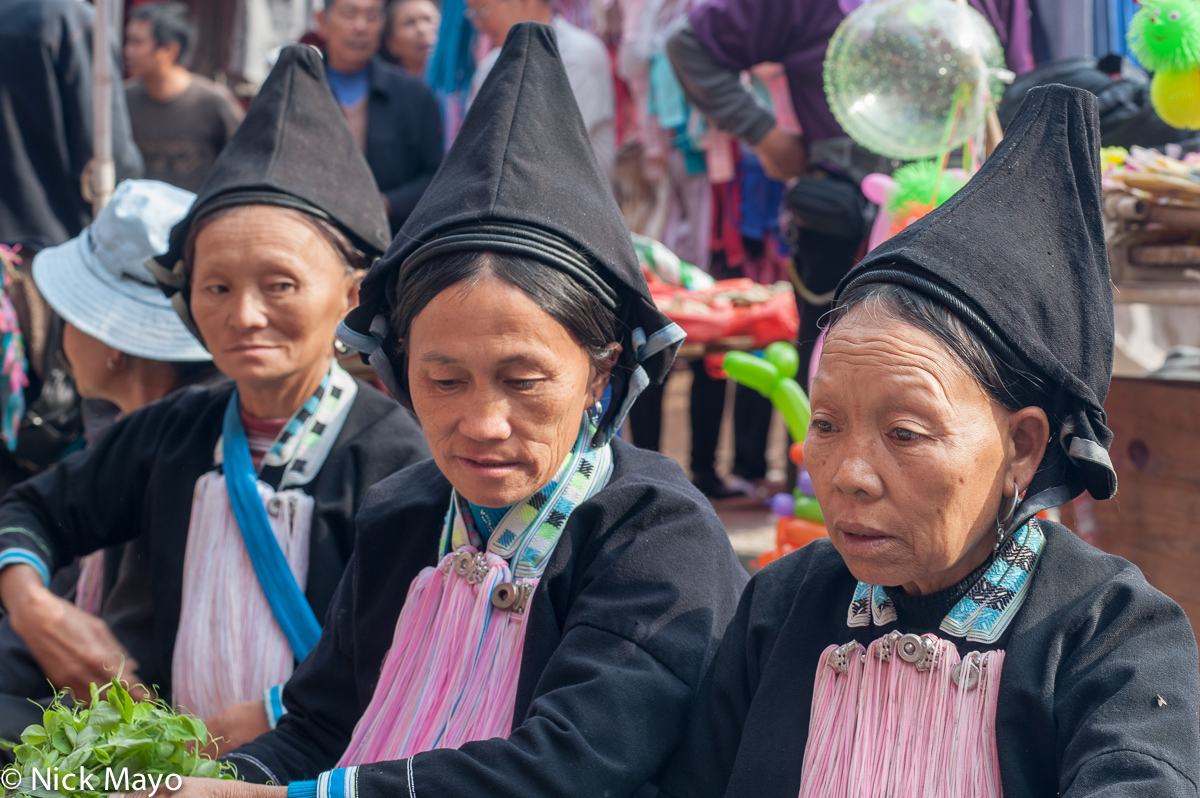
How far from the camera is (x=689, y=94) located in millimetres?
5117

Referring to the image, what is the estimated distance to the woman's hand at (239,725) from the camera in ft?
8.09

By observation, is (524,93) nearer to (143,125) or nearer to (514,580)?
(514,580)

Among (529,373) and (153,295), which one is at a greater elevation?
(529,373)

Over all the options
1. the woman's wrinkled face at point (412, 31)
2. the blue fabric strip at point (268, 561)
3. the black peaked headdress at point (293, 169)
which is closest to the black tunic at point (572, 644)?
the blue fabric strip at point (268, 561)

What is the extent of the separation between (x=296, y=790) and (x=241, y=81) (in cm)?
874

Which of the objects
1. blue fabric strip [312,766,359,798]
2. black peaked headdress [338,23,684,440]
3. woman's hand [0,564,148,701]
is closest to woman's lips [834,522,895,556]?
black peaked headdress [338,23,684,440]

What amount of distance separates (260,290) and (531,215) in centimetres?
98

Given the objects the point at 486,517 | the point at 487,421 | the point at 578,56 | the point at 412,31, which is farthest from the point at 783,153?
the point at 412,31

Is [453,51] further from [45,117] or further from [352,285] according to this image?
[352,285]

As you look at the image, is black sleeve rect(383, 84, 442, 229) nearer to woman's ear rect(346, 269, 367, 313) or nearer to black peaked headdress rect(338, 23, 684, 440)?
woman's ear rect(346, 269, 367, 313)

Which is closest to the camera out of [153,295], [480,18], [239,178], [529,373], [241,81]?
[529,373]

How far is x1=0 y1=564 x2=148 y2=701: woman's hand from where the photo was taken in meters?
2.71

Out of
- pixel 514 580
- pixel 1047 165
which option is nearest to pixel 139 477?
pixel 514 580

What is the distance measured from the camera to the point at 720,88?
4.93 metres
